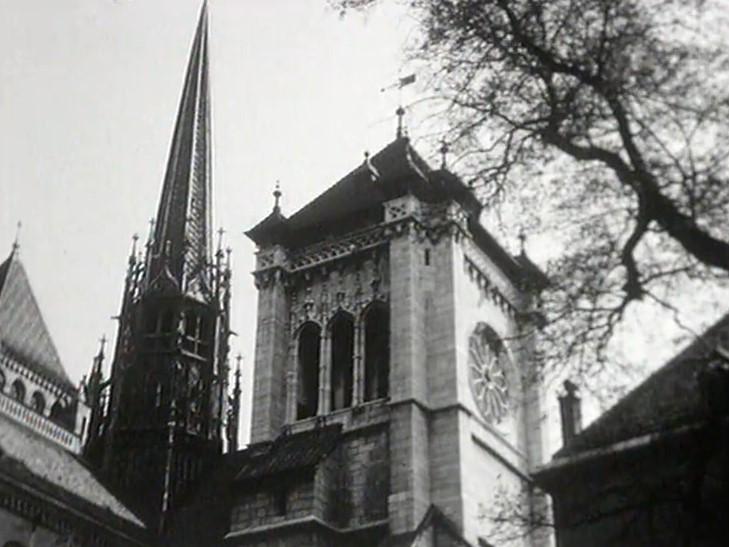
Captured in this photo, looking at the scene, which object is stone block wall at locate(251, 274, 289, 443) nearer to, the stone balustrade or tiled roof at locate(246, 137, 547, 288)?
tiled roof at locate(246, 137, 547, 288)

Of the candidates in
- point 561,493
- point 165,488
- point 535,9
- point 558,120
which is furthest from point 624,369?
point 165,488

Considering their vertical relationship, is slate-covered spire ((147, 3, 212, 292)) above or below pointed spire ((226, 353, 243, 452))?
above

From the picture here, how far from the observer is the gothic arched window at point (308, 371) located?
114 feet

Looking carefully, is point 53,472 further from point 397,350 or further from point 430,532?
point 430,532

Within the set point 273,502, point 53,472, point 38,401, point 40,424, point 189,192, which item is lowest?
point 273,502

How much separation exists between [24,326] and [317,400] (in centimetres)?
2060

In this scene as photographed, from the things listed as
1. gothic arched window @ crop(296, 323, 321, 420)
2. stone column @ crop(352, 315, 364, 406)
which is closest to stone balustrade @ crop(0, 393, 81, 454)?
gothic arched window @ crop(296, 323, 321, 420)

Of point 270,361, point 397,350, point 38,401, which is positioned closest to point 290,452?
point 397,350

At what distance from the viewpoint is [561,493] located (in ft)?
52.2

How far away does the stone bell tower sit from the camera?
101 feet

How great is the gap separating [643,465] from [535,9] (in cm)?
481

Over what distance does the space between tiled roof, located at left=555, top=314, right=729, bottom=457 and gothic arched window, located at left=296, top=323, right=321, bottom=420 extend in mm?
20468

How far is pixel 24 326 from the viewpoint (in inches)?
1997

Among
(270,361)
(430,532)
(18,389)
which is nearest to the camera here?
(430,532)
